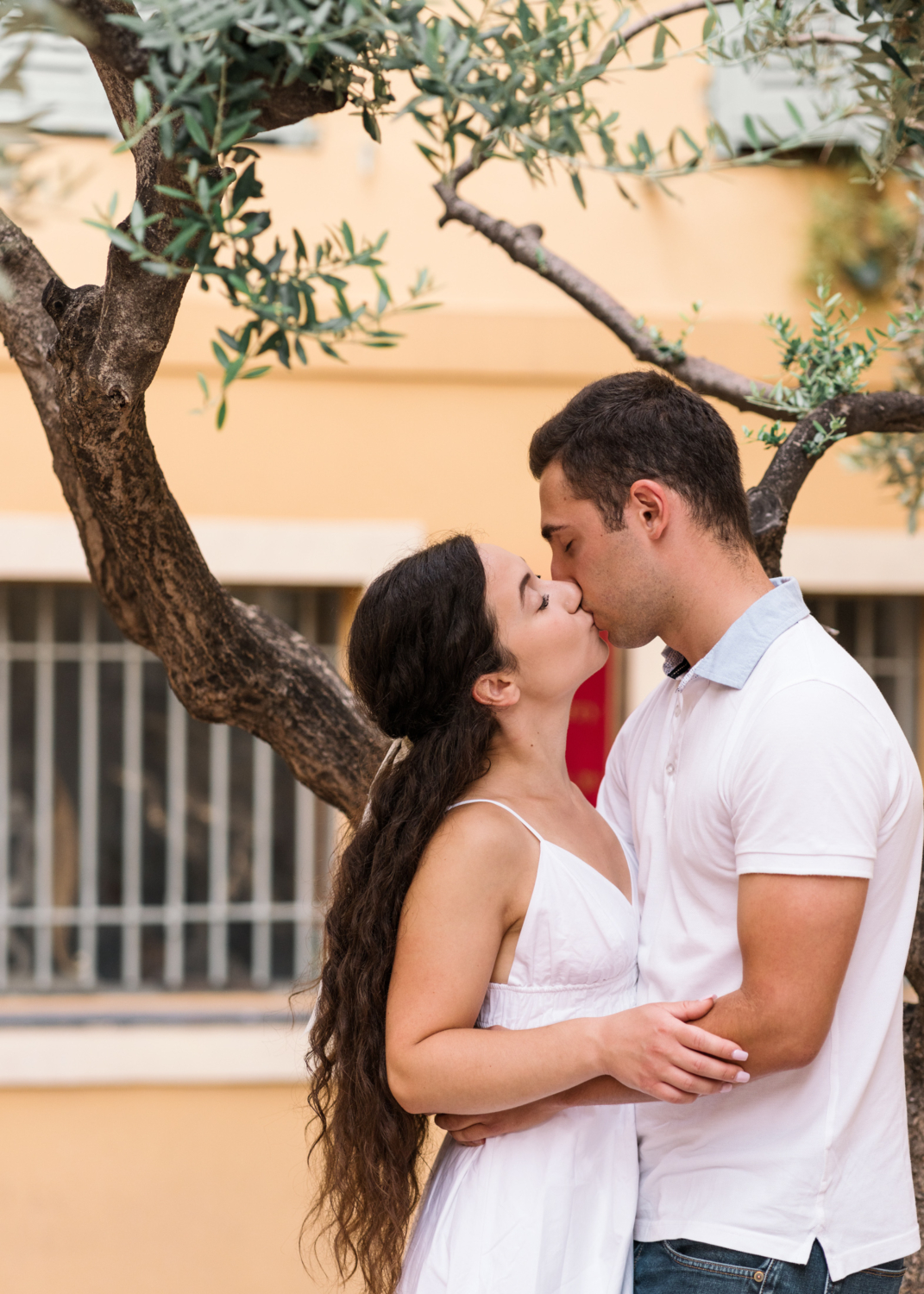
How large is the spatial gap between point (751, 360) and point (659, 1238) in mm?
3489

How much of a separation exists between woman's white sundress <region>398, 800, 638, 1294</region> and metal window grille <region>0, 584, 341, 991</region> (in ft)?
9.06

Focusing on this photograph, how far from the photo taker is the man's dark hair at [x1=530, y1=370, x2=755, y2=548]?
6.01ft

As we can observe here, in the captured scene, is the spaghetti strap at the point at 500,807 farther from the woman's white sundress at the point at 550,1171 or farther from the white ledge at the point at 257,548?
the white ledge at the point at 257,548

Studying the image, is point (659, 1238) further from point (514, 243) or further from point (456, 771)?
point (514, 243)

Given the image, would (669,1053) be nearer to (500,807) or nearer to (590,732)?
(500,807)

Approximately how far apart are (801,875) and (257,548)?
10.5ft

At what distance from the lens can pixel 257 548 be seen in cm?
445

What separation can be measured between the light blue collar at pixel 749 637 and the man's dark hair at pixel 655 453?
13 cm

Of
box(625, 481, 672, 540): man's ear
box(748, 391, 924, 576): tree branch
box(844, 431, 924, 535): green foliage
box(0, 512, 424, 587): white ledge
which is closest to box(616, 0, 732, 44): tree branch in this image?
box(625, 481, 672, 540): man's ear

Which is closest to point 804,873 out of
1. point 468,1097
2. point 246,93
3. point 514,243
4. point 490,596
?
point 468,1097

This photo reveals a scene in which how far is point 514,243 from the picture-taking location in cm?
259

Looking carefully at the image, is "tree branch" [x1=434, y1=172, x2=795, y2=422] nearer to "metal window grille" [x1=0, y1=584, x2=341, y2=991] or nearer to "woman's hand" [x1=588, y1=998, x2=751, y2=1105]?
"woman's hand" [x1=588, y1=998, x2=751, y2=1105]

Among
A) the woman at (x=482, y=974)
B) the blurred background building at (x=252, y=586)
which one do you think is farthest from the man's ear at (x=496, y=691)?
the blurred background building at (x=252, y=586)

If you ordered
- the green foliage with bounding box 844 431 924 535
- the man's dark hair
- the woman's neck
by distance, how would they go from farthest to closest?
the green foliage with bounding box 844 431 924 535, the woman's neck, the man's dark hair
